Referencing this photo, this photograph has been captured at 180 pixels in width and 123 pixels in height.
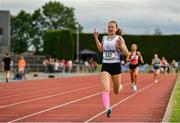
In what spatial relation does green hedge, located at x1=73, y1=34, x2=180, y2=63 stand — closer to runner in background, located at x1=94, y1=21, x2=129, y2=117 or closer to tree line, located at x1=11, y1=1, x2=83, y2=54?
tree line, located at x1=11, y1=1, x2=83, y2=54

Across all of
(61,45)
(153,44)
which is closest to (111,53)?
(61,45)

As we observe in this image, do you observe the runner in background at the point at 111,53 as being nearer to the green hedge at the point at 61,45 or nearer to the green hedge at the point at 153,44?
the green hedge at the point at 61,45

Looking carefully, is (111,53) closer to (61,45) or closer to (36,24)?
(61,45)

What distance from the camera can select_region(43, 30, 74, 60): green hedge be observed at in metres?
79.3

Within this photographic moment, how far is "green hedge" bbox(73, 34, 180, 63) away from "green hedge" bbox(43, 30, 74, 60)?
760 cm

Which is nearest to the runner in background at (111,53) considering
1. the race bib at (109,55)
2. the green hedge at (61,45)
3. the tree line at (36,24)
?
the race bib at (109,55)

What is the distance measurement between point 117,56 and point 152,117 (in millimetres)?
1827

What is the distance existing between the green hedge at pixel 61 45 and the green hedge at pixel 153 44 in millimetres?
7597

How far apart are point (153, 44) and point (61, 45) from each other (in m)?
16.2

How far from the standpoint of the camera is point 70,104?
18.7 meters

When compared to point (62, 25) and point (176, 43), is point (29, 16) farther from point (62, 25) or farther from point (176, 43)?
point (176, 43)

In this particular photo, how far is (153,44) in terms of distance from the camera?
9081cm

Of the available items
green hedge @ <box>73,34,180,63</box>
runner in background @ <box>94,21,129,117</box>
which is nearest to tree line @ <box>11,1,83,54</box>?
green hedge @ <box>73,34,180,63</box>

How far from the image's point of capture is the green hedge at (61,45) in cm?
7931
